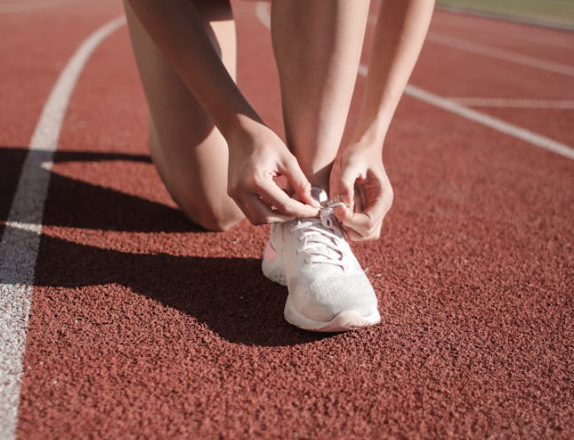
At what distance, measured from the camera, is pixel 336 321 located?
1.50m

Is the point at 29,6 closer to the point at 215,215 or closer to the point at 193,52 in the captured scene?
the point at 215,215

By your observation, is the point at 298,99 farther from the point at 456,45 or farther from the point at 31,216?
the point at 456,45

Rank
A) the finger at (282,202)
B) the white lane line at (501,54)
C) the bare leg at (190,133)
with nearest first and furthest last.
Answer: the finger at (282,202)
the bare leg at (190,133)
the white lane line at (501,54)

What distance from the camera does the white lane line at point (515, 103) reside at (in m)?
4.73

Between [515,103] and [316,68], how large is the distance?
3.75m

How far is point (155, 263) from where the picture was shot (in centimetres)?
190

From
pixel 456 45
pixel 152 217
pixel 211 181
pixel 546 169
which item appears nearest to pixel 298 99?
pixel 211 181

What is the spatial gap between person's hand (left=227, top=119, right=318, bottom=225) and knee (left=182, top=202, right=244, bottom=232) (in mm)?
583

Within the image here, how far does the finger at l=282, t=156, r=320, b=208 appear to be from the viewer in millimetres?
1522

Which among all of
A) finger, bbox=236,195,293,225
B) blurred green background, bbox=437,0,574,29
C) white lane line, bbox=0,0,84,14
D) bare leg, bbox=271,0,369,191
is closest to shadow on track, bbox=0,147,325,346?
finger, bbox=236,195,293,225

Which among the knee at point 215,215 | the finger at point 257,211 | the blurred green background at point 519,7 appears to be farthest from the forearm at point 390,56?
the blurred green background at point 519,7

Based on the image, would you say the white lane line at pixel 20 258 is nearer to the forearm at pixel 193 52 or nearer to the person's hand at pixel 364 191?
the forearm at pixel 193 52

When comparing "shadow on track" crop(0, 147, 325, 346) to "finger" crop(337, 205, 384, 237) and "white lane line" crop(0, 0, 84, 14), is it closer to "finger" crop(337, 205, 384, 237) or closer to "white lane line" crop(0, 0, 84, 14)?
"finger" crop(337, 205, 384, 237)

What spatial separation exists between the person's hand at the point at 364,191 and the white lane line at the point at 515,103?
10.9ft
